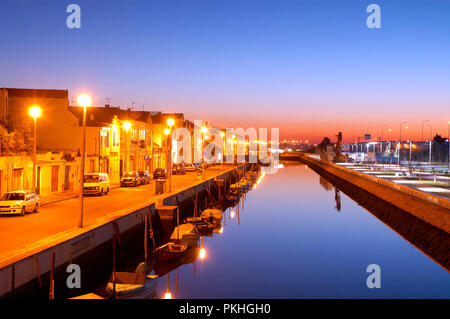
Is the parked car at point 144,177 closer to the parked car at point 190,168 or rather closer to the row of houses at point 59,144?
the row of houses at point 59,144

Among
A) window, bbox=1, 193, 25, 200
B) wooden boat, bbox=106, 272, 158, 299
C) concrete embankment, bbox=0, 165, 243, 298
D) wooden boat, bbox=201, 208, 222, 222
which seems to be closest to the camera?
concrete embankment, bbox=0, 165, 243, 298

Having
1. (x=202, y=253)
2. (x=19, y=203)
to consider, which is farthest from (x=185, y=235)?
(x=19, y=203)

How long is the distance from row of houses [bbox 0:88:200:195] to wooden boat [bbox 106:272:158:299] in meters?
17.9

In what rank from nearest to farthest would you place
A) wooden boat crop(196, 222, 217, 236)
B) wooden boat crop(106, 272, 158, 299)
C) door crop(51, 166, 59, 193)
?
wooden boat crop(106, 272, 158, 299), wooden boat crop(196, 222, 217, 236), door crop(51, 166, 59, 193)

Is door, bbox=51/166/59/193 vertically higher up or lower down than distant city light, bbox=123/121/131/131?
lower down

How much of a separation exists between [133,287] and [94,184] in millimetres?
21693

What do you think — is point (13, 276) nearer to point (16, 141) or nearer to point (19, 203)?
point (19, 203)

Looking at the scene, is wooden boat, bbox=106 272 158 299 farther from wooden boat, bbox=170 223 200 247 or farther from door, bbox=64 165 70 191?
door, bbox=64 165 70 191

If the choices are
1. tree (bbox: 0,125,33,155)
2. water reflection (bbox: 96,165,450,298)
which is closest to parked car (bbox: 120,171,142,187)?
water reflection (bbox: 96,165,450,298)

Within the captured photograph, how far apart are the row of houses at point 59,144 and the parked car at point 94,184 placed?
3351mm

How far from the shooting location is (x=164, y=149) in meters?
77.5

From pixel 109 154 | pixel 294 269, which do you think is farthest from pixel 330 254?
pixel 109 154

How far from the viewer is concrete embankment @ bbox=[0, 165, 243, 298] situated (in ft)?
55.1
